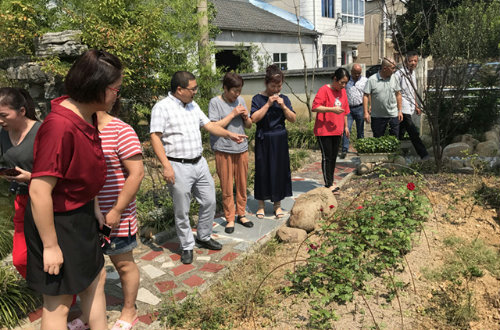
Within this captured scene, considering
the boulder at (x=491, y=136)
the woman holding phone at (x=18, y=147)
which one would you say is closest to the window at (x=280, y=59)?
the boulder at (x=491, y=136)

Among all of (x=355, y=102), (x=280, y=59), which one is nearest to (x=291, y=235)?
(x=355, y=102)

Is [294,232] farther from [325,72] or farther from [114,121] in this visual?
[325,72]

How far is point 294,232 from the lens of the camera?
432 cm

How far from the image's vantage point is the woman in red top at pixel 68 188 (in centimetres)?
185

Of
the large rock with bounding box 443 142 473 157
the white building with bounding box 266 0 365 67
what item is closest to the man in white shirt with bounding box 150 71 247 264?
the large rock with bounding box 443 142 473 157

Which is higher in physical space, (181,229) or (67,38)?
(67,38)

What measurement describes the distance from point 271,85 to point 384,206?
191 centimetres

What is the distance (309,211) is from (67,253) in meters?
2.97

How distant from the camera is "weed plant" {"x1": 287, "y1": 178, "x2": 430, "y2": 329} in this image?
3.06 m

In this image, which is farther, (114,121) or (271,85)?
(271,85)

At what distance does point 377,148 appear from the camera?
621cm

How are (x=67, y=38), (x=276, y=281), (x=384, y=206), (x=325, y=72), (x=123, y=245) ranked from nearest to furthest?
(x=123, y=245), (x=276, y=281), (x=384, y=206), (x=67, y=38), (x=325, y=72)

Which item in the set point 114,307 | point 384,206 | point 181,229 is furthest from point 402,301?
point 114,307

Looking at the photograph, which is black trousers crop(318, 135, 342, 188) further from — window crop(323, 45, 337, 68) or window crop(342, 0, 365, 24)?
window crop(342, 0, 365, 24)
